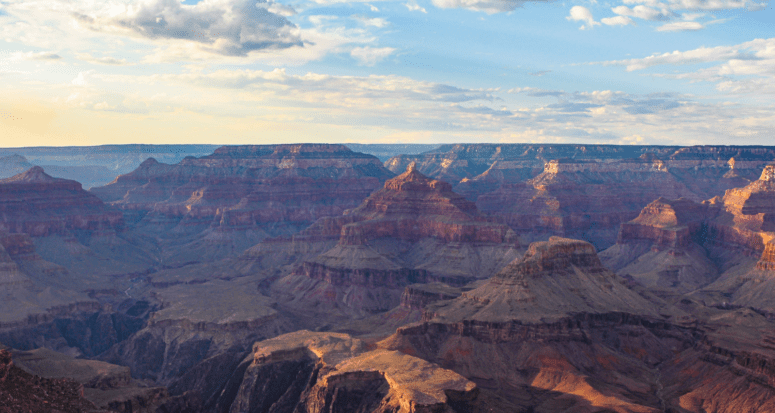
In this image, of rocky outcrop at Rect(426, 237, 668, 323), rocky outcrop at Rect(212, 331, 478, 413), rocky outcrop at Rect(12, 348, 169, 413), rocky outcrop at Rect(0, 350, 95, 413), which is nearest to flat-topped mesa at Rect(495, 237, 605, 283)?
rocky outcrop at Rect(426, 237, 668, 323)

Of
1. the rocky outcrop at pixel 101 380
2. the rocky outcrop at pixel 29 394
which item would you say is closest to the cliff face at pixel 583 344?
the rocky outcrop at pixel 101 380

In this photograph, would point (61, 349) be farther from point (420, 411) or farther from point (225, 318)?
point (420, 411)

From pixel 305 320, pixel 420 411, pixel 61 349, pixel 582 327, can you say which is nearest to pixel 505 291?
pixel 582 327

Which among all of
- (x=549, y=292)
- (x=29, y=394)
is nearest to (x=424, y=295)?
(x=549, y=292)

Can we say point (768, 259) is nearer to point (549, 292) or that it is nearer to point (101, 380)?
point (549, 292)

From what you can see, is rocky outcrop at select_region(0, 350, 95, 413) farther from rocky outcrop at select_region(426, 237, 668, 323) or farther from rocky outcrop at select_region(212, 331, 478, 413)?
rocky outcrop at select_region(426, 237, 668, 323)

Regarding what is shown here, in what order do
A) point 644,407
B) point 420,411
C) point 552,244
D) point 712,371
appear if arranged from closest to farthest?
point 420,411
point 644,407
point 712,371
point 552,244

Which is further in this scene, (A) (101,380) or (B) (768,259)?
(B) (768,259)
